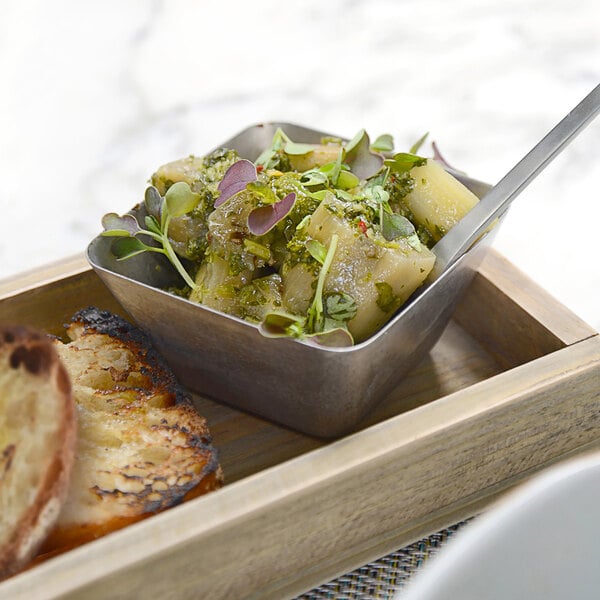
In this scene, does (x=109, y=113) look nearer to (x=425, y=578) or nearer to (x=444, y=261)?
(x=444, y=261)

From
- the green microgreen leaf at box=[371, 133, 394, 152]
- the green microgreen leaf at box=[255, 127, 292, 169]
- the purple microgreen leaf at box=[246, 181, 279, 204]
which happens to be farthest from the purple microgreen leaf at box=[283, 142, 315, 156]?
the purple microgreen leaf at box=[246, 181, 279, 204]

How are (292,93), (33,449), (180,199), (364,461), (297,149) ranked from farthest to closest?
(292,93)
(297,149)
(180,199)
(364,461)
(33,449)

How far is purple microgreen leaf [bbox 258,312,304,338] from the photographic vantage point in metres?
1.25

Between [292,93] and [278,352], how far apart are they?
6.67ft

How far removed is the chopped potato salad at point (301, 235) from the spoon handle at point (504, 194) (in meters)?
0.04

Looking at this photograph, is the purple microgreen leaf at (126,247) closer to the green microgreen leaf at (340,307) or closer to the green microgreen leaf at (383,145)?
the green microgreen leaf at (340,307)

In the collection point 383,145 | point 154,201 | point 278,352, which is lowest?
point 278,352

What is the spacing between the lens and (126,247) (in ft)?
4.91

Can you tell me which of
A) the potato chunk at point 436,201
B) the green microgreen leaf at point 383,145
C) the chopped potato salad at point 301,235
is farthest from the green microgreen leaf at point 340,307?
the green microgreen leaf at point 383,145

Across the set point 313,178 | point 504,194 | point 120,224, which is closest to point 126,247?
point 120,224

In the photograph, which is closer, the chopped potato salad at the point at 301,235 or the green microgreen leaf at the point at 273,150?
the chopped potato salad at the point at 301,235

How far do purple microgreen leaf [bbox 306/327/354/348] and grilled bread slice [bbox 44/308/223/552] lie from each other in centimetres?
22

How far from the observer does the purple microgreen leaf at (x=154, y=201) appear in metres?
1.52

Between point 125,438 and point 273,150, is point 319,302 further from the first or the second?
point 273,150
